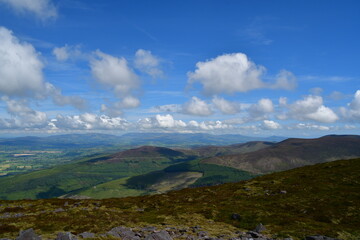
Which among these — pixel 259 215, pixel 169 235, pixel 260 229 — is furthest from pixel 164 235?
pixel 259 215

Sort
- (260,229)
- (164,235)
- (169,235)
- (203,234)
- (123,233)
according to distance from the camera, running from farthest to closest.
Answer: (260,229) < (203,234) < (123,233) < (169,235) < (164,235)

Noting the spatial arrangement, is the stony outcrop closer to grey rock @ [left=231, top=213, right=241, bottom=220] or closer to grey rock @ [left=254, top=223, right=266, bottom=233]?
grey rock @ [left=254, top=223, right=266, bottom=233]

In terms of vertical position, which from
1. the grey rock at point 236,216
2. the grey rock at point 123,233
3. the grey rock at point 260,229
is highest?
the grey rock at point 123,233

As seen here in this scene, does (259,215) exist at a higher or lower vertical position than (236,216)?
higher

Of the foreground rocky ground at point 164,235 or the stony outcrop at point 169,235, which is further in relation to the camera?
the stony outcrop at point 169,235

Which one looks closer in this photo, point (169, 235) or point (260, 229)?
point (169, 235)

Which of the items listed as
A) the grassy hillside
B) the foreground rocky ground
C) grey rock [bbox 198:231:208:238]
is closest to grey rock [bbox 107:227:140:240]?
the foreground rocky ground

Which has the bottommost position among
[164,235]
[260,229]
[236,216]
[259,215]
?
[236,216]

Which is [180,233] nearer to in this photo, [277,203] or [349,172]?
[277,203]

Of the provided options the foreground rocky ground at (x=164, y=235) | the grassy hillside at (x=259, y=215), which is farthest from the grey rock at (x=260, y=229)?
the grassy hillside at (x=259, y=215)

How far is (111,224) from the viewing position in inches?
1181

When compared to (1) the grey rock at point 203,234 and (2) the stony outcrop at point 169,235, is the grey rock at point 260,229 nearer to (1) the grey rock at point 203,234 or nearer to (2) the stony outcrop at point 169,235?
(2) the stony outcrop at point 169,235

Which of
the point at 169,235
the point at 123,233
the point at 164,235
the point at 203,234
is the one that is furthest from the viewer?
the point at 203,234

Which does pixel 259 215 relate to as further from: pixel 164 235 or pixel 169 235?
pixel 164 235
